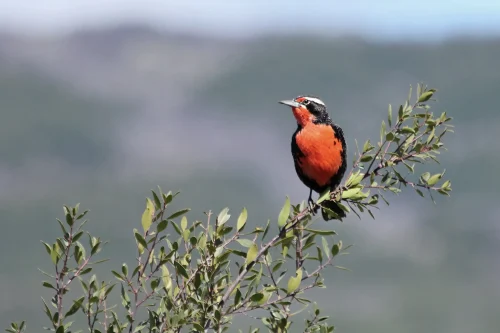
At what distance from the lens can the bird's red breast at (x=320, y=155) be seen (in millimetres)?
8133

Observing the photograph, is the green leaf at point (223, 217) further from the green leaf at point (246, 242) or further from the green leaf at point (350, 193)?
the green leaf at point (350, 193)

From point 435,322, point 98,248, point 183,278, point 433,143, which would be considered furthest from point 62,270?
point 435,322

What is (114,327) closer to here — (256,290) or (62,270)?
(62,270)

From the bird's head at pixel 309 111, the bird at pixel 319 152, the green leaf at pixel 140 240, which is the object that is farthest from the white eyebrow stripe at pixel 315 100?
the green leaf at pixel 140 240

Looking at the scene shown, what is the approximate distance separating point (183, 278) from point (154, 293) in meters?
0.17

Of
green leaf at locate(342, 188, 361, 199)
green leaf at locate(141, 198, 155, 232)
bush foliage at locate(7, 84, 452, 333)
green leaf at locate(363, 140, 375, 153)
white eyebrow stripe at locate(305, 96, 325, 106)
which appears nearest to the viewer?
bush foliage at locate(7, 84, 452, 333)

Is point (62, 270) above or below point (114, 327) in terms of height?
above

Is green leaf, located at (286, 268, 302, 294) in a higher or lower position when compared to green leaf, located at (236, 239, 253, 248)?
lower

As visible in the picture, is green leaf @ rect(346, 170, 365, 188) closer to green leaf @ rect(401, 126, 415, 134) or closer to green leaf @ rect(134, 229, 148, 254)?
green leaf @ rect(401, 126, 415, 134)

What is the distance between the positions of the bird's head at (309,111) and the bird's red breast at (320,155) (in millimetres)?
284

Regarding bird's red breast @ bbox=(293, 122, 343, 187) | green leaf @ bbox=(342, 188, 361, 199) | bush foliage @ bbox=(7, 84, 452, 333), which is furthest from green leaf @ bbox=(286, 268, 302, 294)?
bird's red breast @ bbox=(293, 122, 343, 187)

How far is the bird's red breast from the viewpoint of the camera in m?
8.13

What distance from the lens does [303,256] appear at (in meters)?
5.40

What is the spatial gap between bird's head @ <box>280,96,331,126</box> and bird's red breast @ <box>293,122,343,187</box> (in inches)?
11.2
